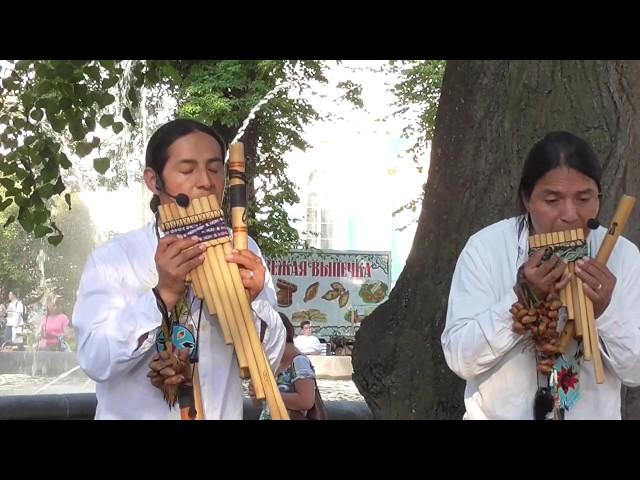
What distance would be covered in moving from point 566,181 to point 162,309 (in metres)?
1.23

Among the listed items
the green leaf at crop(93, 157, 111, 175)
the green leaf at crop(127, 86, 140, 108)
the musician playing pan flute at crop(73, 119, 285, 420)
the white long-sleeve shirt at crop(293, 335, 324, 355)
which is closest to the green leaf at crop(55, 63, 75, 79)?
the green leaf at crop(93, 157, 111, 175)

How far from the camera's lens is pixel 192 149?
2.80m

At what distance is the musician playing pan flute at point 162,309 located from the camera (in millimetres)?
2600

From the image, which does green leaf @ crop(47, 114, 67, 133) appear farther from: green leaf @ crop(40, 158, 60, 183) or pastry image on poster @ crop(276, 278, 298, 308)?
pastry image on poster @ crop(276, 278, 298, 308)

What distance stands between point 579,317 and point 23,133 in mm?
4193

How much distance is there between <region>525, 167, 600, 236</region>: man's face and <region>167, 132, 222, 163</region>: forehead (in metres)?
0.98

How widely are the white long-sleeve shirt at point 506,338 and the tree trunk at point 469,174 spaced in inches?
53.5

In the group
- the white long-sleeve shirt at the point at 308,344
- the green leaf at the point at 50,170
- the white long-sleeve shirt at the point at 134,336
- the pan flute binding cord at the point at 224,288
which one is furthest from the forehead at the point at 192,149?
the white long-sleeve shirt at the point at 308,344

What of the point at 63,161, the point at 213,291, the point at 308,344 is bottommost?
the point at 308,344

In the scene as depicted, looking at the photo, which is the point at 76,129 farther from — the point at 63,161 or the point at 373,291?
the point at 373,291

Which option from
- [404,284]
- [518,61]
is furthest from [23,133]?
[518,61]

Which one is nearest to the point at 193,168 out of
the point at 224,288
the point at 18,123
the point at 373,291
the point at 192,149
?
the point at 192,149
